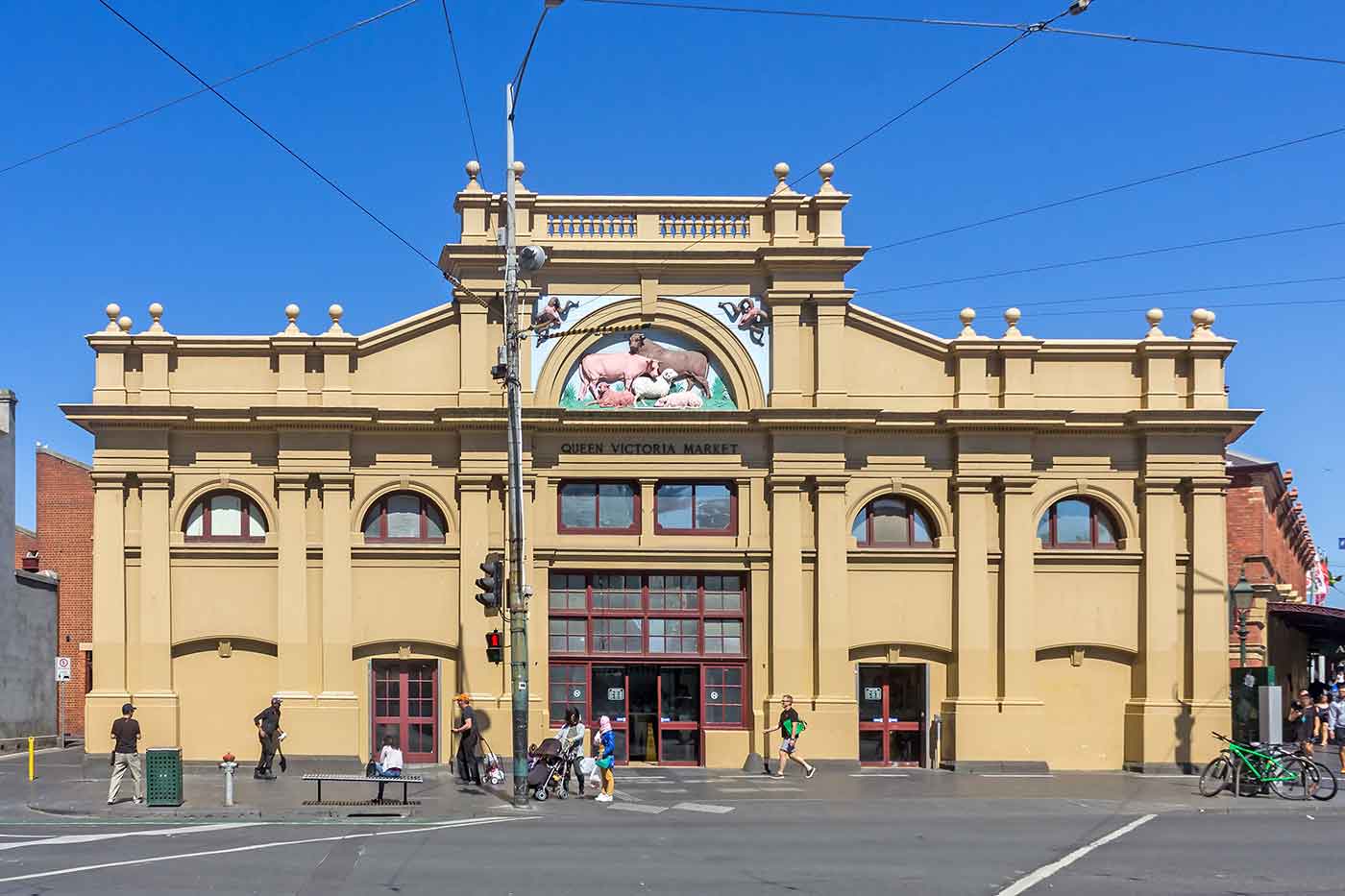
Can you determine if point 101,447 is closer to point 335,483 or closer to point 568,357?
point 335,483

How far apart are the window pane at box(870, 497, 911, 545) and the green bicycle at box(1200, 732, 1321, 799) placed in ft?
25.5

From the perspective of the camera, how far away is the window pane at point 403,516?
99.0 feet

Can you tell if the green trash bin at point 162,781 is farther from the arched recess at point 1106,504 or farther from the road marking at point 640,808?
the arched recess at point 1106,504

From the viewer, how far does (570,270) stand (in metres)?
30.4

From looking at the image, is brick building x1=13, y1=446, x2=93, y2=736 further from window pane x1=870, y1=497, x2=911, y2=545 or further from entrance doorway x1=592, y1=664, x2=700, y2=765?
window pane x1=870, y1=497, x2=911, y2=545

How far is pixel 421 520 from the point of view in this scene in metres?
30.2

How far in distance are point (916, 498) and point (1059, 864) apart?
1362 cm

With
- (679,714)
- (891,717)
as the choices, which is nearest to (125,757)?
(679,714)

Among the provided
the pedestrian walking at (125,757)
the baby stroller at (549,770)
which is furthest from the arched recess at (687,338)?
the pedestrian walking at (125,757)

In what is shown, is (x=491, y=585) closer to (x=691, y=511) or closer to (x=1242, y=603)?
(x=691, y=511)

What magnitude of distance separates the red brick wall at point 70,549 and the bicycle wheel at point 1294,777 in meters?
31.8

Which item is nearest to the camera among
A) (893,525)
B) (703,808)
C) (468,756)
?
(703,808)

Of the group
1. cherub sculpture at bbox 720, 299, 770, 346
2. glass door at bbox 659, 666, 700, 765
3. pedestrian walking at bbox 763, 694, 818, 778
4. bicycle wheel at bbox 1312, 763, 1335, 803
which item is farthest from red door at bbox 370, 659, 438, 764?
bicycle wheel at bbox 1312, 763, 1335, 803

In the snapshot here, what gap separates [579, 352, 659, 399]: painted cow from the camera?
30.5 meters
